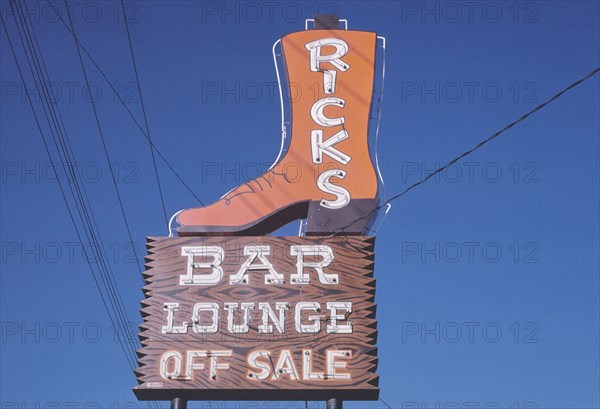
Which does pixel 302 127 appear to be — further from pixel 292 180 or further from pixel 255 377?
pixel 255 377

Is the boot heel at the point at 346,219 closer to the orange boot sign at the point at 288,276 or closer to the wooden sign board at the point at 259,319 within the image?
the orange boot sign at the point at 288,276

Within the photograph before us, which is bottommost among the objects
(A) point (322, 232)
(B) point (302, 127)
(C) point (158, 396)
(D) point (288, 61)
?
(C) point (158, 396)

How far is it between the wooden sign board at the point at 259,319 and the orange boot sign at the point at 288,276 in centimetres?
2

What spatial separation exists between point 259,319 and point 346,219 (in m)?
2.18

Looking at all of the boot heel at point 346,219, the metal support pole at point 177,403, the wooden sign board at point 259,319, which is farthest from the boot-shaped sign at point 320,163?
the metal support pole at point 177,403

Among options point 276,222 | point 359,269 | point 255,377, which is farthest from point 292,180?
point 255,377

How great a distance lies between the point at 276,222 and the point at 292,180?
0.75 meters

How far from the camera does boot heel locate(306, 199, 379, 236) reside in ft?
58.9

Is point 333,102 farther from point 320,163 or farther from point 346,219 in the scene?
point 346,219

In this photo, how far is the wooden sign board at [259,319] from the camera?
16750mm

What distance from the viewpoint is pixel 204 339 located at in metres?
17.3

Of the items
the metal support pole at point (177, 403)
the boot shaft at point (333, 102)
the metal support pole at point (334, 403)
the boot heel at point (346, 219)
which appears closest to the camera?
the metal support pole at point (334, 403)

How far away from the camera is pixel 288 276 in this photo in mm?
17688

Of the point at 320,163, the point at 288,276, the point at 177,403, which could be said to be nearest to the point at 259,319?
the point at 288,276
